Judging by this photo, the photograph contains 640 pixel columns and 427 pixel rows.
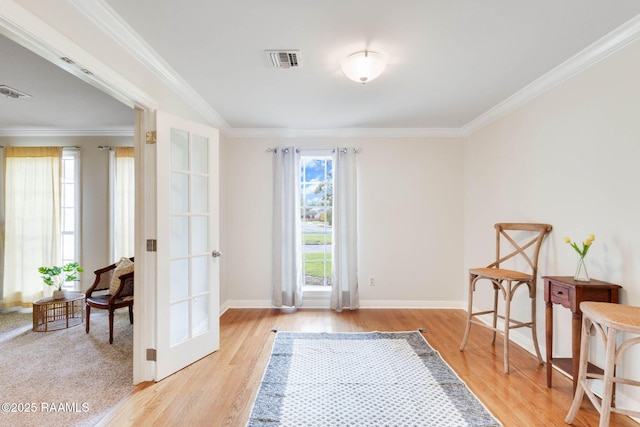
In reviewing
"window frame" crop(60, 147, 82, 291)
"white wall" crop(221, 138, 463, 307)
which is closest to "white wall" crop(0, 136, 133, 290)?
"window frame" crop(60, 147, 82, 291)

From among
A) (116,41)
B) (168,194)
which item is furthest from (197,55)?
(168,194)

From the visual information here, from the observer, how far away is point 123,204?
13.8ft

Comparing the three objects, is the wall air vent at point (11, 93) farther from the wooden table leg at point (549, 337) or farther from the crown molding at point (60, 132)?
the wooden table leg at point (549, 337)

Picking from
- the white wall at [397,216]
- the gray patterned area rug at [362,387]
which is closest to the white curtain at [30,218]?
the white wall at [397,216]

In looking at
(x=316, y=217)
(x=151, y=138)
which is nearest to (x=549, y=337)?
(x=316, y=217)

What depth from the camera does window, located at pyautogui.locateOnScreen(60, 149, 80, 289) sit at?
423cm

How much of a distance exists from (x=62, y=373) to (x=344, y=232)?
3137mm

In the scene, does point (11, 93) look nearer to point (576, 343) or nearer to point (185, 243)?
point (185, 243)

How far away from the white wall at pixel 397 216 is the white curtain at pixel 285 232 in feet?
0.48

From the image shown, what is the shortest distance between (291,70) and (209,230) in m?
1.61

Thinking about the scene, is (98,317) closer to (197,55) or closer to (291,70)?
(197,55)

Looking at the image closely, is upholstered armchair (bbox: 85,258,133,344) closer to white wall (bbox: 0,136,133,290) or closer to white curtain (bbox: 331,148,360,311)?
white wall (bbox: 0,136,133,290)

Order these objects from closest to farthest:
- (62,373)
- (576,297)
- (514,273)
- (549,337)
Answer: (576,297), (549,337), (62,373), (514,273)

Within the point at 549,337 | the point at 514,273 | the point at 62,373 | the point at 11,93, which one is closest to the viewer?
the point at 549,337
